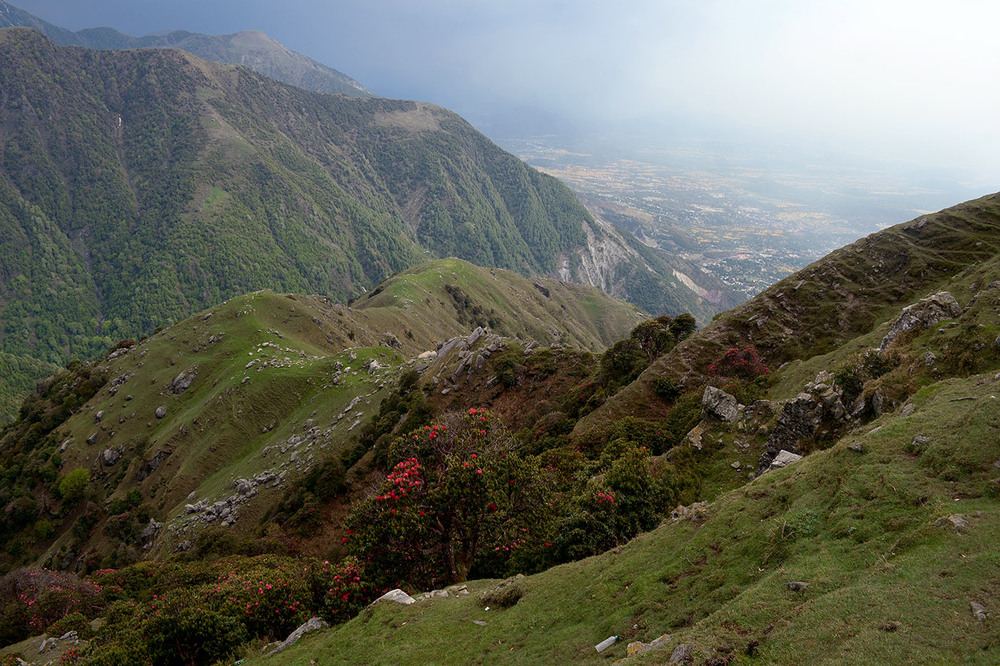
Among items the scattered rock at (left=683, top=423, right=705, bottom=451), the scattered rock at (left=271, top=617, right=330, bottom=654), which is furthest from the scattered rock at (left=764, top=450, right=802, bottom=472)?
the scattered rock at (left=271, top=617, right=330, bottom=654)

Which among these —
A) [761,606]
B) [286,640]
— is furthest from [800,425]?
[286,640]

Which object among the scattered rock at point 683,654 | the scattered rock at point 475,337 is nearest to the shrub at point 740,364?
the scattered rock at point 475,337

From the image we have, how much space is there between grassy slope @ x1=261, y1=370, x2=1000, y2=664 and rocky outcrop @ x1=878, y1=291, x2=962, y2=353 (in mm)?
10921

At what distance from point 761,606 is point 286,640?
21.5 m

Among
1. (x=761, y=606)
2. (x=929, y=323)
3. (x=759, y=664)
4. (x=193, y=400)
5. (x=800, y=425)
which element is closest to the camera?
(x=759, y=664)

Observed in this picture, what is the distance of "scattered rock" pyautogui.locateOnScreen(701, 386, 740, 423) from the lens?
33.2 m

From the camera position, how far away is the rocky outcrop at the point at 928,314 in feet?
96.9

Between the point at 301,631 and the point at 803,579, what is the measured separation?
859 inches

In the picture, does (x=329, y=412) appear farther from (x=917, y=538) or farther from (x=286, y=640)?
(x=917, y=538)

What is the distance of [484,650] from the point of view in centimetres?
1689

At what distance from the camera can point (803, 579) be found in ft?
43.0

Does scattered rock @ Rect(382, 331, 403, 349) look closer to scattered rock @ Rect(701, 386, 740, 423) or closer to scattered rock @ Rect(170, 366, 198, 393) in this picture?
scattered rock @ Rect(170, 366, 198, 393)

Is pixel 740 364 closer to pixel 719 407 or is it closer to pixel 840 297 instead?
pixel 840 297

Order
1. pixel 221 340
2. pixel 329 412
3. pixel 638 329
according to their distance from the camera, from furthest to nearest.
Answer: pixel 221 340 → pixel 329 412 → pixel 638 329
